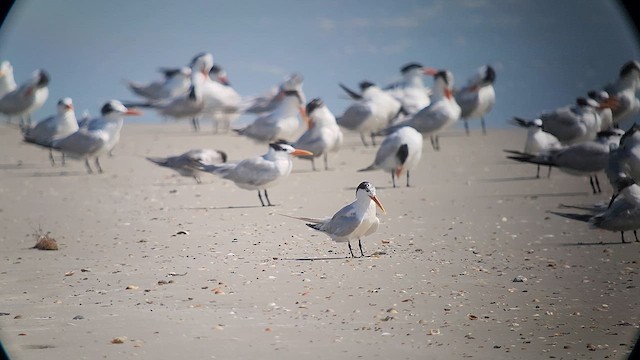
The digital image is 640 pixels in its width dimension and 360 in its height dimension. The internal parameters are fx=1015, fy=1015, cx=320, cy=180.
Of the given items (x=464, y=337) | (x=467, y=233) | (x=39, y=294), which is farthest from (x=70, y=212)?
(x=464, y=337)

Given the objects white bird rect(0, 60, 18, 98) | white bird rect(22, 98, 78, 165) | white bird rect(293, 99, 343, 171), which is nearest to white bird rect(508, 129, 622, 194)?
white bird rect(293, 99, 343, 171)

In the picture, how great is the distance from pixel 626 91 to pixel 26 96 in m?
7.05

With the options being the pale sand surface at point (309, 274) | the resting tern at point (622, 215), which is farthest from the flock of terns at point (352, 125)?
the pale sand surface at point (309, 274)

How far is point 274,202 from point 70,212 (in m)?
1.55

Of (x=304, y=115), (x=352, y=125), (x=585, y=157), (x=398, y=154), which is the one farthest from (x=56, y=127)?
(x=585, y=157)

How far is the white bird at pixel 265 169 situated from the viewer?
7.43 metres

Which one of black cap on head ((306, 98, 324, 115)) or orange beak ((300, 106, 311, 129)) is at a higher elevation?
black cap on head ((306, 98, 324, 115))

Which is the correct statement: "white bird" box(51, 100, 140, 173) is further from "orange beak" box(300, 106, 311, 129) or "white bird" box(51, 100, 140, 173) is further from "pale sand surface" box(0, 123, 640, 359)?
"orange beak" box(300, 106, 311, 129)

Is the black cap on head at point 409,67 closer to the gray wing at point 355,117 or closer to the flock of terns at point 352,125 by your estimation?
the flock of terns at point 352,125

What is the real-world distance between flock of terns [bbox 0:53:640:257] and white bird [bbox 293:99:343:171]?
0.04 ft

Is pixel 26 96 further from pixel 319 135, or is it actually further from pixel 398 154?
pixel 398 154

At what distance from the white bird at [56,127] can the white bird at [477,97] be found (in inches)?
184

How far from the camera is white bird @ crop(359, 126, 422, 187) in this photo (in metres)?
8.09

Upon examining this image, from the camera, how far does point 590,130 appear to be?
9875 millimetres
